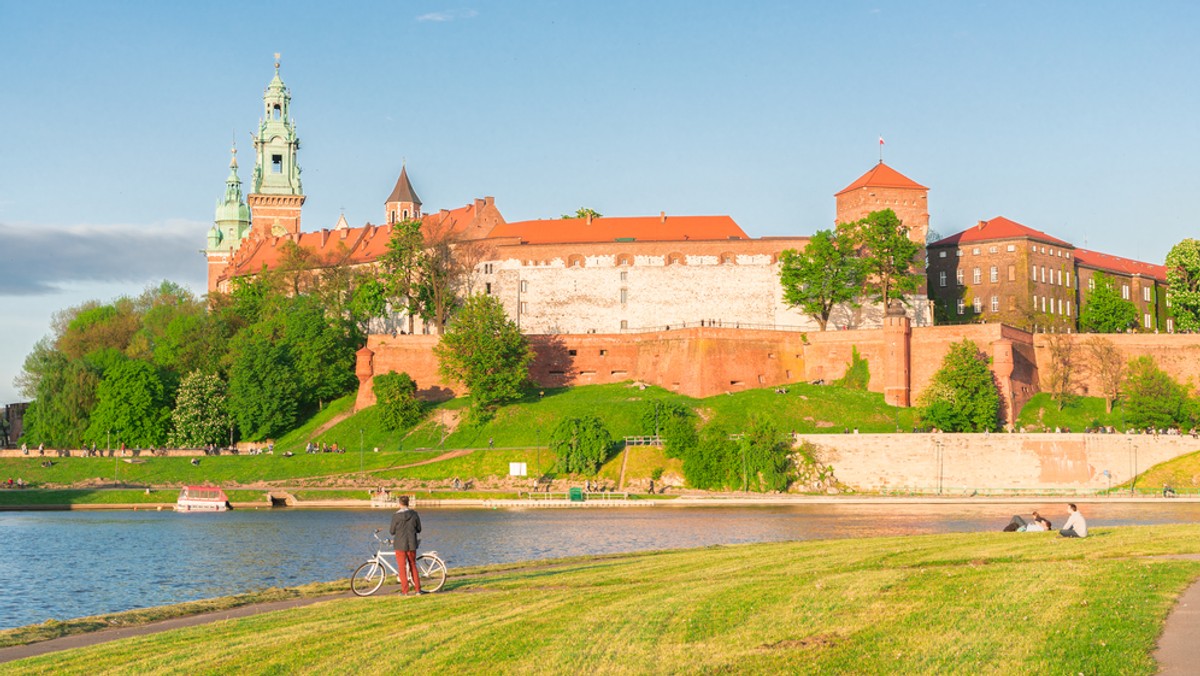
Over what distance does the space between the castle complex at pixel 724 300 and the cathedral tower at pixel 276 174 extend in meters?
13.9

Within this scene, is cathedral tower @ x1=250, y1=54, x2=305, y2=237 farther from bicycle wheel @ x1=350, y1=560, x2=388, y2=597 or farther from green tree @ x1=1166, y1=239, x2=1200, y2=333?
bicycle wheel @ x1=350, y1=560, x2=388, y2=597

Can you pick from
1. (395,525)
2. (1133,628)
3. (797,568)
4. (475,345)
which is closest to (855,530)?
(797,568)

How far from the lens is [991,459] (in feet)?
200

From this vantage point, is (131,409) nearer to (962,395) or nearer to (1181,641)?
(962,395)

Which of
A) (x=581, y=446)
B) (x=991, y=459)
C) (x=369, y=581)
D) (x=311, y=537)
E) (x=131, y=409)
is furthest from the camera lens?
(x=131, y=409)

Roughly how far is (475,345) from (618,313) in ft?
46.8

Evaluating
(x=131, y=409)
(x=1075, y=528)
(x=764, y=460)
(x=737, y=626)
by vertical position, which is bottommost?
(x=737, y=626)

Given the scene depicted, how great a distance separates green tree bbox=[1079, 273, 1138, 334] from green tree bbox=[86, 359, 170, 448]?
203 feet

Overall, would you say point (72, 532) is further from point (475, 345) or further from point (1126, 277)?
point (1126, 277)

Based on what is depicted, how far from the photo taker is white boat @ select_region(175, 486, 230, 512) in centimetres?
5934

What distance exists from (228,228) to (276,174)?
907 cm

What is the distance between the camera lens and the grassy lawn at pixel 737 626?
11469 millimetres

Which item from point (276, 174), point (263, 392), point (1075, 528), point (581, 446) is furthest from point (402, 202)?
point (1075, 528)

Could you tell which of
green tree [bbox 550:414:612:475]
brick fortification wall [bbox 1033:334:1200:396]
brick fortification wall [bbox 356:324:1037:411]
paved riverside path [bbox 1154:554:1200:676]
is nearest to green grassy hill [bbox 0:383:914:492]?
green tree [bbox 550:414:612:475]
